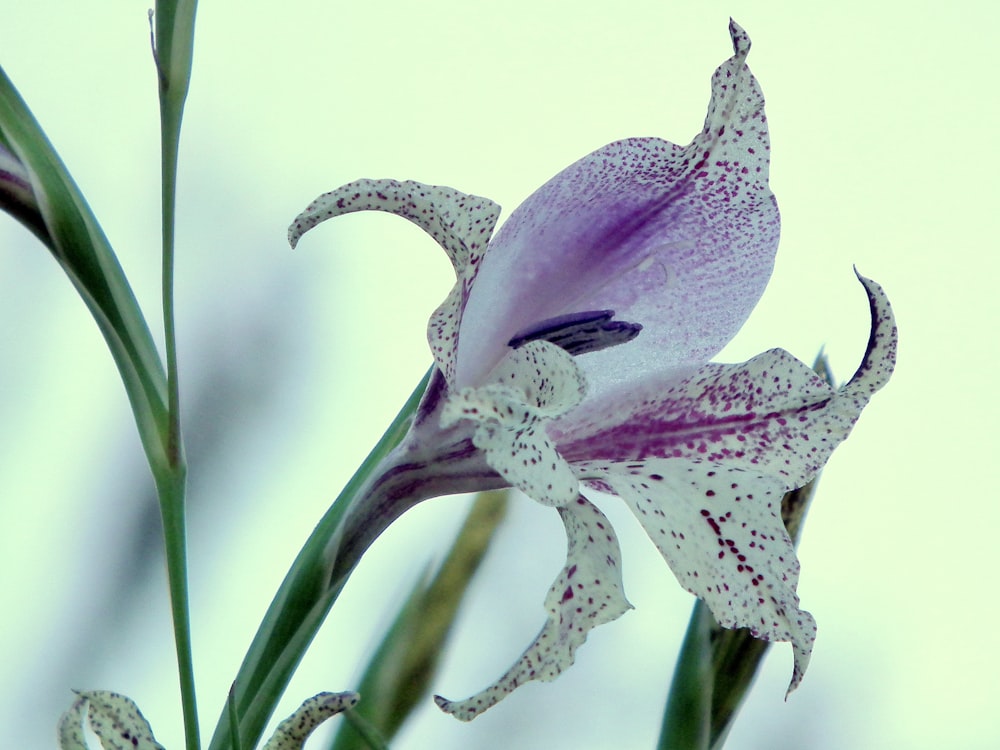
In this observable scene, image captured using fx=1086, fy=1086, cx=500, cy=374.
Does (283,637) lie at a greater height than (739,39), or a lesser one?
lesser

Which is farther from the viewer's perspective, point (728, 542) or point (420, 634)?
point (420, 634)

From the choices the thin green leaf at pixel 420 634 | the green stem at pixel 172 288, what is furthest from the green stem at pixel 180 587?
the thin green leaf at pixel 420 634

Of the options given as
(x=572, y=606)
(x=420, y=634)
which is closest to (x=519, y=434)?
(x=572, y=606)

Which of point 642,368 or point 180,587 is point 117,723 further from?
point 642,368

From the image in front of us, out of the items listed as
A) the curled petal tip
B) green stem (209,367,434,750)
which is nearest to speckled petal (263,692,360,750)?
green stem (209,367,434,750)

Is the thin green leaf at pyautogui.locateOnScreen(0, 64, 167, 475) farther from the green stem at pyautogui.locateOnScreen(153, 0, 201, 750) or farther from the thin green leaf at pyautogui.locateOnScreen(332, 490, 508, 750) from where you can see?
the thin green leaf at pyautogui.locateOnScreen(332, 490, 508, 750)

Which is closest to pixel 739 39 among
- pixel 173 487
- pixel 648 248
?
pixel 648 248

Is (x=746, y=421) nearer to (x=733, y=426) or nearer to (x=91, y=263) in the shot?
(x=733, y=426)
